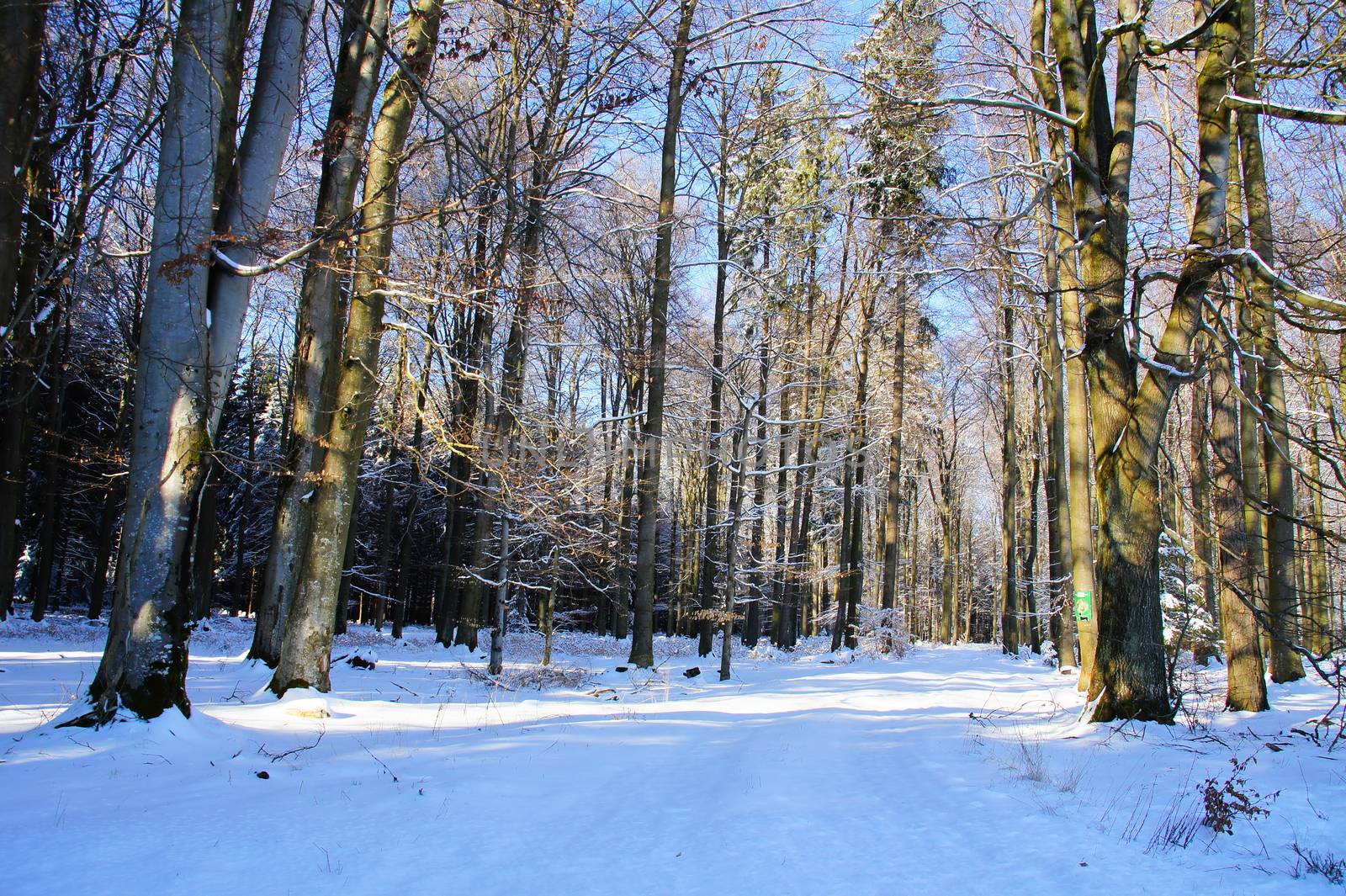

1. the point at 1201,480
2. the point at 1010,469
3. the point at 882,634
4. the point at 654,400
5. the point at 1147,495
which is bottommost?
the point at 882,634

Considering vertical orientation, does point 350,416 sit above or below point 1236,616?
above

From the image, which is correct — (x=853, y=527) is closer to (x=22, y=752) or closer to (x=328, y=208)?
(x=328, y=208)

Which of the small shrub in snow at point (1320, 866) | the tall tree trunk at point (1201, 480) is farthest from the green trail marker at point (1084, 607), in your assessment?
the small shrub in snow at point (1320, 866)

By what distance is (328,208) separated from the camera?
296 inches

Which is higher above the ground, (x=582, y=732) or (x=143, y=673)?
(x=143, y=673)

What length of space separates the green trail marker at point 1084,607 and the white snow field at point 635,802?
10.4 feet

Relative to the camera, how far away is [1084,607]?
1084cm

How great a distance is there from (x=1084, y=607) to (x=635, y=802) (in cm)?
916

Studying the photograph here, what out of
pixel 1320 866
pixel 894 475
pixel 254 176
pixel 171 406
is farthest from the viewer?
pixel 894 475

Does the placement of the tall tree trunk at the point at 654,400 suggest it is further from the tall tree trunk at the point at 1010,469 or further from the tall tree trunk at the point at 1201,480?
the tall tree trunk at the point at 1010,469

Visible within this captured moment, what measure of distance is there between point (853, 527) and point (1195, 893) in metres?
19.6

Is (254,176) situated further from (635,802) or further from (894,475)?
(894,475)

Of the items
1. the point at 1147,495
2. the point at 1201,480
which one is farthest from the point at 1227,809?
the point at 1201,480

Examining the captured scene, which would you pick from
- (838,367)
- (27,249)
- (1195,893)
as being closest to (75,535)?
(27,249)
